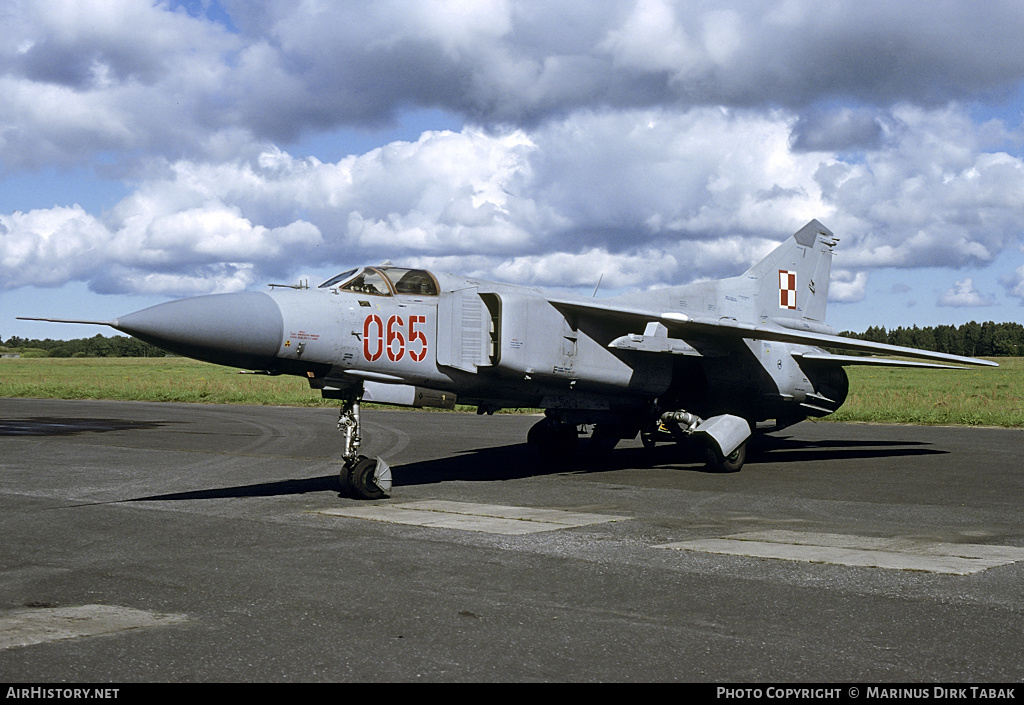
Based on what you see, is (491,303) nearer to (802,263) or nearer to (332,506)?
(332,506)

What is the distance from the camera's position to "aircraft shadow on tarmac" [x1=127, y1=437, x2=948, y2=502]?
13586 millimetres

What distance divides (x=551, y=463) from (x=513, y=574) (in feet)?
32.3

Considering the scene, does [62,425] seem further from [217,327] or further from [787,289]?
[787,289]

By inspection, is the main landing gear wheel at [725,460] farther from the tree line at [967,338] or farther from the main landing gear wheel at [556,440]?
the tree line at [967,338]

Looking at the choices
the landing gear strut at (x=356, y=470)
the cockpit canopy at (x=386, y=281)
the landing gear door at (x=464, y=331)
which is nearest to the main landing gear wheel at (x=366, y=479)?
the landing gear strut at (x=356, y=470)

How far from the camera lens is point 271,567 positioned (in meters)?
7.84

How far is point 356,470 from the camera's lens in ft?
40.7

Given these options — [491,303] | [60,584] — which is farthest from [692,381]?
[60,584]

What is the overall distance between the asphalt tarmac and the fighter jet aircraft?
124 centimetres

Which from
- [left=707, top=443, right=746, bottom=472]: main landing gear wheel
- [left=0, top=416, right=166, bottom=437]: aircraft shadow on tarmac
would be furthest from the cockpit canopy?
[left=0, top=416, right=166, bottom=437]: aircraft shadow on tarmac

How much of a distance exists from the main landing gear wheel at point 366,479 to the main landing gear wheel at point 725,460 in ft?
20.2

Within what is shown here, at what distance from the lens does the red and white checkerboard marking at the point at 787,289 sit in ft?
64.1

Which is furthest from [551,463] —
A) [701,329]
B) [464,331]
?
[464,331]

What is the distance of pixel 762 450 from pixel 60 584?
16.1 metres
